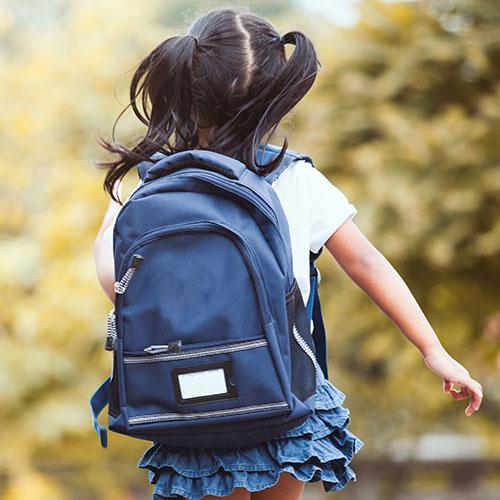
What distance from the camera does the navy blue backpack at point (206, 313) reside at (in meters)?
1.59

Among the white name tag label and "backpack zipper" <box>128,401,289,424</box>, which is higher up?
the white name tag label

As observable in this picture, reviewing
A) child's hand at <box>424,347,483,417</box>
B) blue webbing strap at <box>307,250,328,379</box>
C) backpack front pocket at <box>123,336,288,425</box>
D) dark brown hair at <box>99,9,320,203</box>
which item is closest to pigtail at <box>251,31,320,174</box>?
dark brown hair at <box>99,9,320,203</box>

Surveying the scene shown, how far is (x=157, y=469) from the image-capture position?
5.66 ft

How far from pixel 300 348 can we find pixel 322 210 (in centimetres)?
25

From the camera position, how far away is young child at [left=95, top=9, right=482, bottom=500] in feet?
5.76

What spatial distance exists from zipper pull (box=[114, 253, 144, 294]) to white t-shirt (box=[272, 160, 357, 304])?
0.95 ft

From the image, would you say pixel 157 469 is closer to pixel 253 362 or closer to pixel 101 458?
pixel 253 362

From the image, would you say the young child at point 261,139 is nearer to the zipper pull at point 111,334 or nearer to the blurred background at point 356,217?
the zipper pull at point 111,334

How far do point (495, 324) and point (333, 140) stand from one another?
4.68 feet

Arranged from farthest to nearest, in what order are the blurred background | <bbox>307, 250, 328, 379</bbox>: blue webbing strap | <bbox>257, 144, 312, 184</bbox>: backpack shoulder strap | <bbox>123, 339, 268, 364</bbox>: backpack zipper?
the blurred background
<bbox>307, 250, 328, 379</bbox>: blue webbing strap
<bbox>257, 144, 312, 184</bbox>: backpack shoulder strap
<bbox>123, 339, 268, 364</bbox>: backpack zipper

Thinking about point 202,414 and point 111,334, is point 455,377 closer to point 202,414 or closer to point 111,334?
point 202,414

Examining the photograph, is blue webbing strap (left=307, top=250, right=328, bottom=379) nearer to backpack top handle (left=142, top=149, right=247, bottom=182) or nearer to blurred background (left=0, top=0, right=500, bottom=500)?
backpack top handle (left=142, top=149, right=247, bottom=182)

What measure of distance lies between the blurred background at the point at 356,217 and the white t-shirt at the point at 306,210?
40 cm

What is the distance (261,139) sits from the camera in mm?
1761
